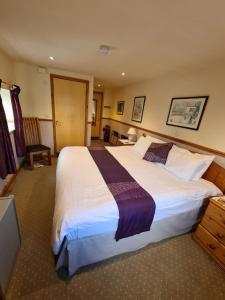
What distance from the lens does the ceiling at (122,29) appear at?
3.70 feet

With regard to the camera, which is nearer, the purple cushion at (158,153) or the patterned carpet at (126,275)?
the patterned carpet at (126,275)

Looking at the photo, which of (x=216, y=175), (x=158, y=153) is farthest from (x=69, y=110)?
(x=216, y=175)

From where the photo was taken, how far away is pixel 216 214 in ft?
5.04

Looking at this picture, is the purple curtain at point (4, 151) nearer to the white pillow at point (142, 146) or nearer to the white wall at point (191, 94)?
the white pillow at point (142, 146)

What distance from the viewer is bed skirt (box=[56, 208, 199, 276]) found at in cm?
124

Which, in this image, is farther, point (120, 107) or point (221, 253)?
point (120, 107)

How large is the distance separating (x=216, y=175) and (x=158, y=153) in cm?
86

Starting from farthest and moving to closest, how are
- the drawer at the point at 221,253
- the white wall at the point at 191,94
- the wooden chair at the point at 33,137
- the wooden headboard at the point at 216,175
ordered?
the wooden chair at the point at 33,137 → the white wall at the point at 191,94 → the wooden headboard at the point at 216,175 → the drawer at the point at 221,253

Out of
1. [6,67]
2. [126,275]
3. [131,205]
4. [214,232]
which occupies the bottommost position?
[126,275]

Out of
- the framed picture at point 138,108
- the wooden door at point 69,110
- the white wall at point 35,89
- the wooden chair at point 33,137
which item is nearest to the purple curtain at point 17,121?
the wooden chair at point 33,137

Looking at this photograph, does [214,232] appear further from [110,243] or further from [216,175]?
[110,243]

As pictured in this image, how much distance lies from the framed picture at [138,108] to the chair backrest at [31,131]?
259 cm

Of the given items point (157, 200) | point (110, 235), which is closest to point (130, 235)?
point (110, 235)

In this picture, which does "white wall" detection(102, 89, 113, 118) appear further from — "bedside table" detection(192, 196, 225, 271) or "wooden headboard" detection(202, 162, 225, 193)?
"bedside table" detection(192, 196, 225, 271)
